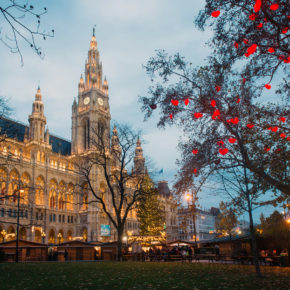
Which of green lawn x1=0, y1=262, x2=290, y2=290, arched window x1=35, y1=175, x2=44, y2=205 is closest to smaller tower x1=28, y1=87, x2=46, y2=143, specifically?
arched window x1=35, y1=175, x2=44, y2=205

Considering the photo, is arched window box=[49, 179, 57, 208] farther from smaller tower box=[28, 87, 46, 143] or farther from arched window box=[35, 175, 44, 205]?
smaller tower box=[28, 87, 46, 143]

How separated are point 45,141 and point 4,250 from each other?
44.6 meters

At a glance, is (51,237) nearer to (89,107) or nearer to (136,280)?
(89,107)

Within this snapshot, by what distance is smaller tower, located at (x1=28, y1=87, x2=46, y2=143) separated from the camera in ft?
227

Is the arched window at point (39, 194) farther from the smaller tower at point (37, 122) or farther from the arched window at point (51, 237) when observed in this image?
the smaller tower at point (37, 122)

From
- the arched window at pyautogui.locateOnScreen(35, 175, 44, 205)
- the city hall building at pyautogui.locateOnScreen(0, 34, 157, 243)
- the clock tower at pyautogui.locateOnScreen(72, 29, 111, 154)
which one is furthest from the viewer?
the clock tower at pyautogui.locateOnScreen(72, 29, 111, 154)

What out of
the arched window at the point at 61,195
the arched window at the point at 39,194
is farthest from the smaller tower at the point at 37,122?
the arched window at the point at 61,195

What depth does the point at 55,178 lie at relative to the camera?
231 ft

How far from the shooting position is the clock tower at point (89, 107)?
81500 millimetres

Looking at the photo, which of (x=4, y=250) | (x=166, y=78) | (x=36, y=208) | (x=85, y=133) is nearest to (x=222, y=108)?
(x=166, y=78)

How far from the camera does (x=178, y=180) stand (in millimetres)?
11969

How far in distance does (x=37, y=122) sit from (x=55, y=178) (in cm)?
1329

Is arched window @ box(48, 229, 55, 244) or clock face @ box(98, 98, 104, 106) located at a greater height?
clock face @ box(98, 98, 104, 106)

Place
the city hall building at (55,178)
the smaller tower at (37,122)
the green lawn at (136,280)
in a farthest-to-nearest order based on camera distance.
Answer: the smaller tower at (37,122), the city hall building at (55,178), the green lawn at (136,280)
